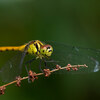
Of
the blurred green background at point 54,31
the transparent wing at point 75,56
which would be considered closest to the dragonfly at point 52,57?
the transparent wing at point 75,56

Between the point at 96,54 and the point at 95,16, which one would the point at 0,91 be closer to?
the point at 96,54

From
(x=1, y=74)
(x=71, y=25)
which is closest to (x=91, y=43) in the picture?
(x=71, y=25)

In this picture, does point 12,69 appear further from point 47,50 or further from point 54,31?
point 54,31

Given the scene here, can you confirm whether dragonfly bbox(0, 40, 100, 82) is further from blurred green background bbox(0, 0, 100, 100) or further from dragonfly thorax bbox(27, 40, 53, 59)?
blurred green background bbox(0, 0, 100, 100)

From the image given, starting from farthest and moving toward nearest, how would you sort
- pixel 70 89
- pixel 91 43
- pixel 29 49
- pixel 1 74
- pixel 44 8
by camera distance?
pixel 44 8, pixel 91 43, pixel 70 89, pixel 29 49, pixel 1 74

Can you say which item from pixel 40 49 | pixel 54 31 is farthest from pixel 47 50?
pixel 54 31

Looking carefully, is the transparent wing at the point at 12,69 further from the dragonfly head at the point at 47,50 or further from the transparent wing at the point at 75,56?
the transparent wing at the point at 75,56
